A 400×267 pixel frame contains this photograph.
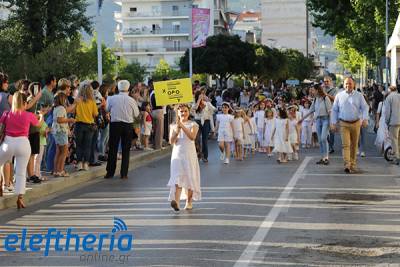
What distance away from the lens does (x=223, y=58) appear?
235 feet

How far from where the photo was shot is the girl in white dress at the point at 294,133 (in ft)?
71.6

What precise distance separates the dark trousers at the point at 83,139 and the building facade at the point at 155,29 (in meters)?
107

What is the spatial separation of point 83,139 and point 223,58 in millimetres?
55127

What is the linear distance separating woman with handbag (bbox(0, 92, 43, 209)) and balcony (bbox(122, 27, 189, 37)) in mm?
111973

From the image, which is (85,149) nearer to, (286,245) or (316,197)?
(316,197)

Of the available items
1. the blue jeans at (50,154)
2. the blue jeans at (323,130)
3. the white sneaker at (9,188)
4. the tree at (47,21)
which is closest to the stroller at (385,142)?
the blue jeans at (323,130)

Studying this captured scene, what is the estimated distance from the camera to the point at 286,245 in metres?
9.51

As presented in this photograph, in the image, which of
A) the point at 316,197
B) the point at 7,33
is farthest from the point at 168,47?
the point at 316,197

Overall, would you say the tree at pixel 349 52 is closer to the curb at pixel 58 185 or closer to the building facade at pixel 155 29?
the building facade at pixel 155 29

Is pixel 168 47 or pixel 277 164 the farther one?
pixel 168 47

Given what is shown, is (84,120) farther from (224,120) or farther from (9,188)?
(224,120)

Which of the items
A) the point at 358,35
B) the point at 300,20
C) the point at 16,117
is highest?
the point at 300,20

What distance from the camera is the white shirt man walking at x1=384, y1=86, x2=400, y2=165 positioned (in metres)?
19.7

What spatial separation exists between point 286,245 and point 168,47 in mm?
117724
